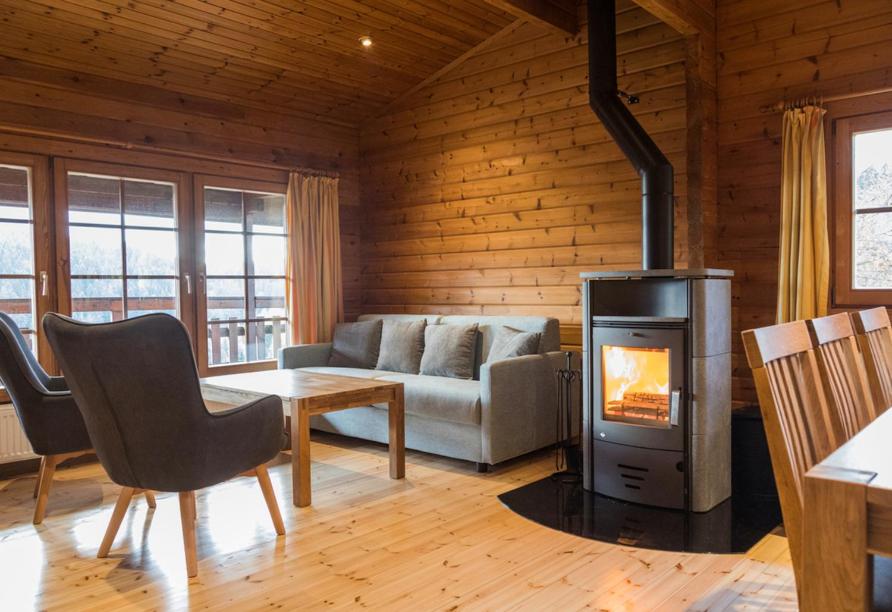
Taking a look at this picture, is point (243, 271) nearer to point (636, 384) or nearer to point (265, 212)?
point (265, 212)

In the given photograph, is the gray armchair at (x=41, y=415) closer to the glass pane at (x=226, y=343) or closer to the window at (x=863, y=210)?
the glass pane at (x=226, y=343)

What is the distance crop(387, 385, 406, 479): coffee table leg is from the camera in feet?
12.8

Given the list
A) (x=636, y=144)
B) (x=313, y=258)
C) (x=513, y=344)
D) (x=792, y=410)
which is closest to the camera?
(x=792, y=410)

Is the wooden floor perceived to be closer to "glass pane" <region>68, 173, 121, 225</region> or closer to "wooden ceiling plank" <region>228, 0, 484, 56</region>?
"glass pane" <region>68, 173, 121, 225</region>

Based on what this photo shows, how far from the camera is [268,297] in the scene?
560cm

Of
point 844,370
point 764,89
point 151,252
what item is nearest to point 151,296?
point 151,252

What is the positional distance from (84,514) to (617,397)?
2.74 meters

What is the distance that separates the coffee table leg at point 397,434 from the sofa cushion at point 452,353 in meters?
0.84

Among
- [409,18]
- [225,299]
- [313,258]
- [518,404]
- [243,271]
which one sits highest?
[409,18]

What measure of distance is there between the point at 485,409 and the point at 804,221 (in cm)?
206

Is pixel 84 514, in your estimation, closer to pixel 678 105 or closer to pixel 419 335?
pixel 419 335

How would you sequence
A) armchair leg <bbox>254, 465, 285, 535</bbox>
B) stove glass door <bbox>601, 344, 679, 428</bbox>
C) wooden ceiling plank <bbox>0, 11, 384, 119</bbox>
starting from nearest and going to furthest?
armchair leg <bbox>254, 465, 285, 535</bbox> < stove glass door <bbox>601, 344, 679, 428</bbox> < wooden ceiling plank <bbox>0, 11, 384, 119</bbox>

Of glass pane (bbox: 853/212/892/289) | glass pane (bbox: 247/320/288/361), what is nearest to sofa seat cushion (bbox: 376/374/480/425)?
glass pane (bbox: 247/320/288/361)

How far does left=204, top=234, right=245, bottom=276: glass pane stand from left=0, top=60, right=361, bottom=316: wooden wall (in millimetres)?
560
